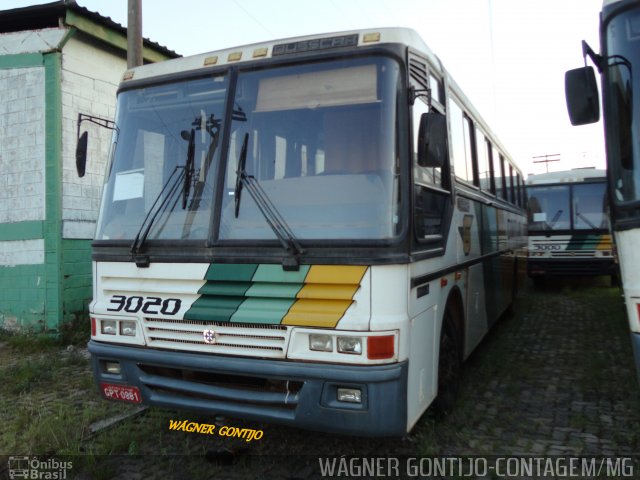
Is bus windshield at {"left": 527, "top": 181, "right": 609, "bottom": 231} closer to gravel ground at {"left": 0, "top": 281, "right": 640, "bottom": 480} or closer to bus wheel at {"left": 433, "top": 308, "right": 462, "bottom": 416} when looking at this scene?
gravel ground at {"left": 0, "top": 281, "right": 640, "bottom": 480}

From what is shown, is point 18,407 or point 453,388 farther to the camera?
point 18,407

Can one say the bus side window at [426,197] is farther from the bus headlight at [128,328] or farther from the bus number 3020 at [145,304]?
the bus headlight at [128,328]

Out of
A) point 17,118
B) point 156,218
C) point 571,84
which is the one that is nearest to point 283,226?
point 156,218

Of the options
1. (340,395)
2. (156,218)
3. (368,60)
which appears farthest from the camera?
(156,218)

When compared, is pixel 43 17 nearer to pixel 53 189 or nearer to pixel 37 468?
pixel 53 189

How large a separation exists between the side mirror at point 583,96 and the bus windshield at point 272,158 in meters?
1.14

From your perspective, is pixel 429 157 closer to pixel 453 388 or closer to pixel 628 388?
pixel 453 388

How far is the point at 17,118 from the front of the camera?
26.5ft

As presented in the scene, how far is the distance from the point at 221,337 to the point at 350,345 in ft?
2.79

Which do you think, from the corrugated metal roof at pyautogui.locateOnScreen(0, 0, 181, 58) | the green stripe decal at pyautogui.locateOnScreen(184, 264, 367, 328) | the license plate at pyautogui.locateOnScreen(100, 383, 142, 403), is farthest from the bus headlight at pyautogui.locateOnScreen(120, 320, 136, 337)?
the corrugated metal roof at pyautogui.locateOnScreen(0, 0, 181, 58)

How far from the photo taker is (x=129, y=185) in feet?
13.6

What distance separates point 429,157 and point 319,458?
2249mm

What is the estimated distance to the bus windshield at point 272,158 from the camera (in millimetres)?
3486

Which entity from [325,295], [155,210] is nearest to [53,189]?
[155,210]
